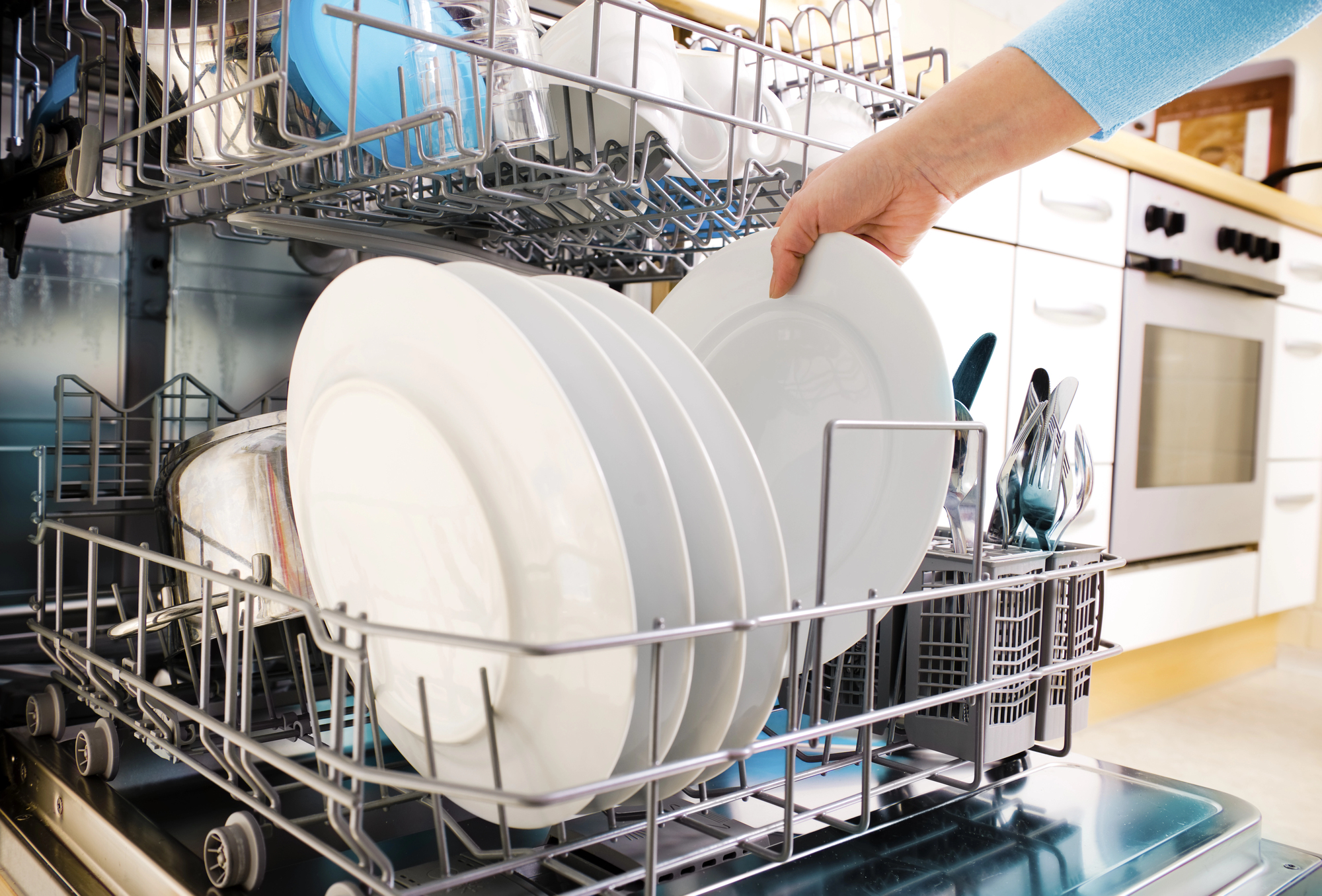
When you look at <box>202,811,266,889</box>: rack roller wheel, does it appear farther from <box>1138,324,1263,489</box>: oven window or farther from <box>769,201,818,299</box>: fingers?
<box>1138,324,1263,489</box>: oven window

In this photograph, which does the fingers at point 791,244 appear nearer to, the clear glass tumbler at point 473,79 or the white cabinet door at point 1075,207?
the clear glass tumbler at point 473,79

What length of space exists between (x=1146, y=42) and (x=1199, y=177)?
5.40 feet

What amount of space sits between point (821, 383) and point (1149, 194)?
60.7 inches

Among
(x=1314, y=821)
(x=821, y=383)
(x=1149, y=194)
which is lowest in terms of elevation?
(x=1314, y=821)

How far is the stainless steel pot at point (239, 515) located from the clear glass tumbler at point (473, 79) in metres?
0.21

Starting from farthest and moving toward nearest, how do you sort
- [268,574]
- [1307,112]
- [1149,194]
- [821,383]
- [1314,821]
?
[1307,112], [1149,194], [1314,821], [821,383], [268,574]

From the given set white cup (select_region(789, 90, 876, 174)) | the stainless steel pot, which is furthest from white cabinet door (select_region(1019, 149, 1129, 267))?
the stainless steel pot

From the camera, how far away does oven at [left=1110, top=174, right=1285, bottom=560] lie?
5.92ft

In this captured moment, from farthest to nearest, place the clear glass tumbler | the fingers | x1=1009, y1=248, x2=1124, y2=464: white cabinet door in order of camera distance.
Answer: x1=1009, y1=248, x2=1124, y2=464: white cabinet door
the fingers
the clear glass tumbler

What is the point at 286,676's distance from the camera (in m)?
0.74

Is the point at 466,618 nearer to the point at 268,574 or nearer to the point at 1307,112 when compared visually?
the point at 268,574

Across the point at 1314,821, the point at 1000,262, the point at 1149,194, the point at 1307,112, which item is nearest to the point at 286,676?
the point at 1000,262

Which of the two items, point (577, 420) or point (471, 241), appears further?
point (471, 241)

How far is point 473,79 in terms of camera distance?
457 mm
